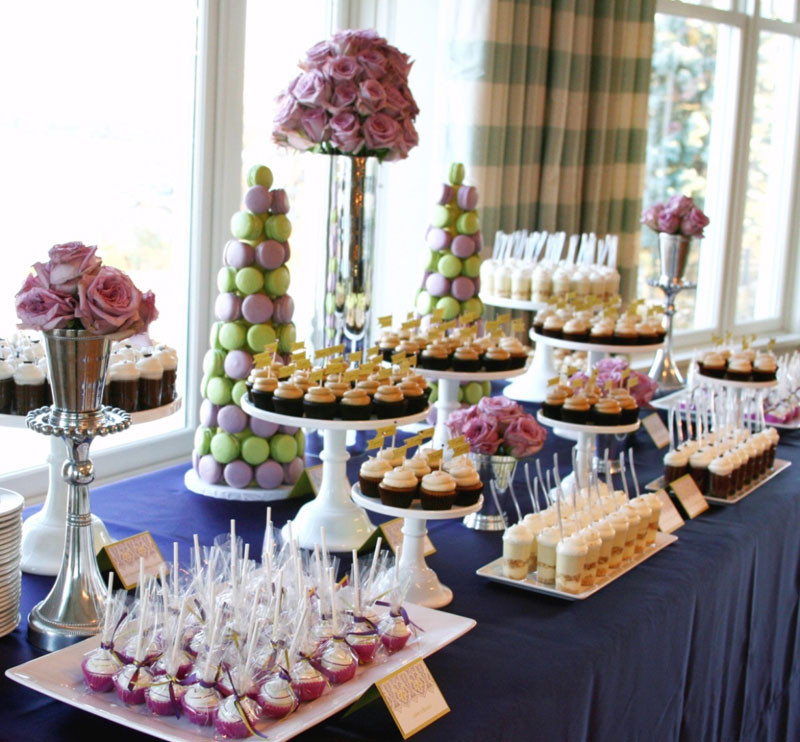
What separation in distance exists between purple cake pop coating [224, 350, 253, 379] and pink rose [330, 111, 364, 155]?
18.0 inches

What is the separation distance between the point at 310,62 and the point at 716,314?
3.53m

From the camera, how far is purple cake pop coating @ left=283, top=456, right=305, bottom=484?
2105 millimetres

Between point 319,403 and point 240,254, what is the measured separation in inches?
15.1

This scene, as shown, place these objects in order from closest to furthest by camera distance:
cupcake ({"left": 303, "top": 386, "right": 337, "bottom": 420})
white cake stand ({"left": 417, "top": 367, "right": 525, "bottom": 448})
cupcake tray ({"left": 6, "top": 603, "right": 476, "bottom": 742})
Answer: cupcake tray ({"left": 6, "top": 603, "right": 476, "bottom": 742}) < cupcake ({"left": 303, "top": 386, "right": 337, "bottom": 420}) < white cake stand ({"left": 417, "top": 367, "right": 525, "bottom": 448})

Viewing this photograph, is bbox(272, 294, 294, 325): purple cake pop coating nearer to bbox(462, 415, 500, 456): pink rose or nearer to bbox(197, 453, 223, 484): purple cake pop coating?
bbox(197, 453, 223, 484): purple cake pop coating

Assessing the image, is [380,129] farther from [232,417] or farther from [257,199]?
[232,417]

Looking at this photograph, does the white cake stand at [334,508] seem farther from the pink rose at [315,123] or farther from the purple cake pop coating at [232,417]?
the pink rose at [315,123]

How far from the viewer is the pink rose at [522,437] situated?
79.1 inches

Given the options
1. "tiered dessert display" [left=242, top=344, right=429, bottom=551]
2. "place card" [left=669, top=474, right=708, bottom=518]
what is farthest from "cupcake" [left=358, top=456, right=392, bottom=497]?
"place card" [left=669, top=474, right=708, bottom=518]

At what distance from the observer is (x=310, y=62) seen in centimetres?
213

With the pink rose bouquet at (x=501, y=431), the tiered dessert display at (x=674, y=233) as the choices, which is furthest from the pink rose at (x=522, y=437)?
the tiered dessert display at (x=674, y=233)

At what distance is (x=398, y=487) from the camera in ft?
5.13

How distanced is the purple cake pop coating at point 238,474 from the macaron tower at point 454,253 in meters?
0.79

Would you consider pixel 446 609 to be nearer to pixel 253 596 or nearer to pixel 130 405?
pixel 253 596
